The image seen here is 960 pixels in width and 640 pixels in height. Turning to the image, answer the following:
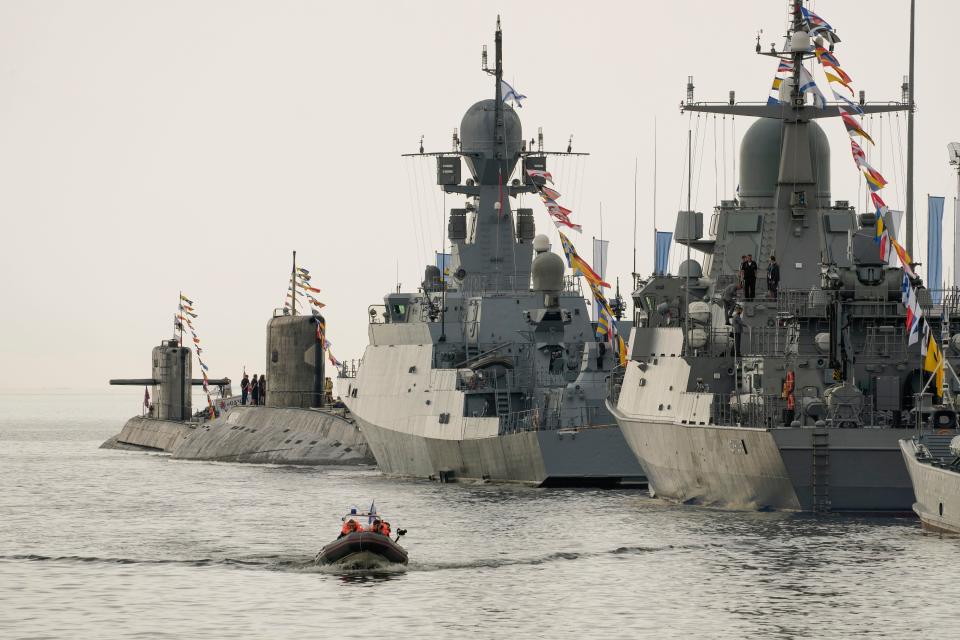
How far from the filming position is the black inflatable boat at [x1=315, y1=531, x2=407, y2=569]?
3275 centimetres

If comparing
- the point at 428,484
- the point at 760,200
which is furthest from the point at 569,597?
the point at 428,484

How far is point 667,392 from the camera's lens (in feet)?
142

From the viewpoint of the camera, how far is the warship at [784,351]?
36.3m

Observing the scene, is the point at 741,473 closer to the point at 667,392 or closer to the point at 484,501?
the point at 667,392

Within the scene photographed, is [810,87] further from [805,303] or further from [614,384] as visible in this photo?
[614,384]

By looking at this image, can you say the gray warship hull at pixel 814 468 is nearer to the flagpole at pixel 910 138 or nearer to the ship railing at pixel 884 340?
the ship railing at pixel 884 340

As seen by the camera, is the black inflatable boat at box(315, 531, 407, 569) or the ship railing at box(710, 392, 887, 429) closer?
the black inflatable boat at box(315, 531, 407, 569)

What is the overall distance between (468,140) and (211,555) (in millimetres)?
31091

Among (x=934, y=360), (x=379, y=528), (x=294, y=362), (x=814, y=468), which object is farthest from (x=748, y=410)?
(x=294, y=362)

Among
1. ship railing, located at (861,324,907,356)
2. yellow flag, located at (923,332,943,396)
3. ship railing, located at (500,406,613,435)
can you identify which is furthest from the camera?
ship railing, located at (500,406,613,435)

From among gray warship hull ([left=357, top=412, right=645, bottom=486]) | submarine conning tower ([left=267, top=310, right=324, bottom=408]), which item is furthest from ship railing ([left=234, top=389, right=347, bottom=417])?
gray warship hull ([left=357, top=412, right=645, bottom=486])

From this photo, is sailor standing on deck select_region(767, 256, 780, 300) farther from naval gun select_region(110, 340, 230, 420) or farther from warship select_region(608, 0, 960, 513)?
naval gun select_region(110, 340, 230, 420)

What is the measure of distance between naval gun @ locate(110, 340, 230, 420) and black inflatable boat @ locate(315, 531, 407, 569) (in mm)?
61733

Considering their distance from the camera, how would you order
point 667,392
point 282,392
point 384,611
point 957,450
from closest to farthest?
1. point 384,611
2. point 957,450
3. point 667,392
4. point 282,392
